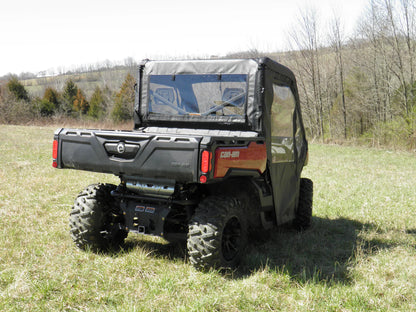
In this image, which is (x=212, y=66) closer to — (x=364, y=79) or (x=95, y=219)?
(x=95, y=219)

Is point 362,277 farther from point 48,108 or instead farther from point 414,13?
point 48,108

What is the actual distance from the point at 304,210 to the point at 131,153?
2.72m

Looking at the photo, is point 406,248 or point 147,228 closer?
→ point 147,228

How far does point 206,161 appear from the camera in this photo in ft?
10.7

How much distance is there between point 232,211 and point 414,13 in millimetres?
20784

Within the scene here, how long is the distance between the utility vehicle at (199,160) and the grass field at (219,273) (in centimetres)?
27

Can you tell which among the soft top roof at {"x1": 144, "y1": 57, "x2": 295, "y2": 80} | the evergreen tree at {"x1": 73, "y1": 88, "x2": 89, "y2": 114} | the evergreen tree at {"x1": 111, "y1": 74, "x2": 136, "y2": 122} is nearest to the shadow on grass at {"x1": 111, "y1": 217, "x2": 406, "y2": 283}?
the soft top roof at {"x1": 144, "y1": 57, "x2": 295, "y2": 80}

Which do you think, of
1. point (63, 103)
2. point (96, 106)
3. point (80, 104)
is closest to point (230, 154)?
point (96, 106)

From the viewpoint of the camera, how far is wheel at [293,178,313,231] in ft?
18.0

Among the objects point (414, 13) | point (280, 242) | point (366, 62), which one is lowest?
point (280, 242)

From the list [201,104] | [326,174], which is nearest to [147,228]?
[201,104]

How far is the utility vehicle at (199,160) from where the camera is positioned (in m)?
3.50

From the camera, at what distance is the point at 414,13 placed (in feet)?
67.8

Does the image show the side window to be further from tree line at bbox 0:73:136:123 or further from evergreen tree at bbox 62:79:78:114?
evergreen tree at bbox 62:79:78:114
